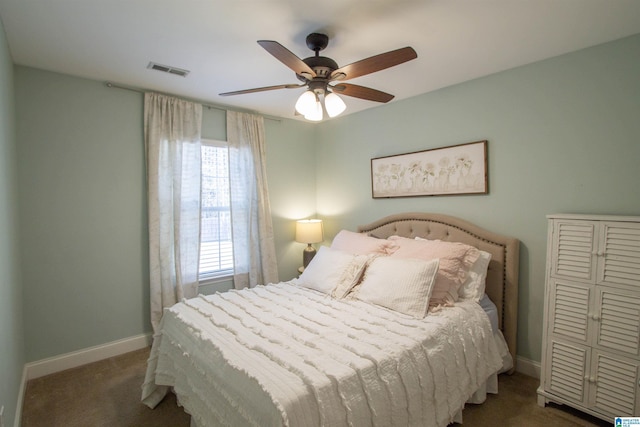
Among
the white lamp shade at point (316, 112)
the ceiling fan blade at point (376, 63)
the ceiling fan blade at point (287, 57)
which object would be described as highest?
the ceiling fan blade at point (376, 63)

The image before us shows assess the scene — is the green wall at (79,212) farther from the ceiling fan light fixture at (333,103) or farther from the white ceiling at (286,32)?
the ceiling fan light fixture at (333,103)

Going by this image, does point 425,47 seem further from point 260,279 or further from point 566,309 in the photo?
point 260,279

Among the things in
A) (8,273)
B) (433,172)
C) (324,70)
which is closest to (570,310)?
(433,172)

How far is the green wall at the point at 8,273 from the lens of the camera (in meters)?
1.65

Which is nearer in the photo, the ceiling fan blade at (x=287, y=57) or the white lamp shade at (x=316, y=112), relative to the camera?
the ceiling fan blade at (x=287, y=57)

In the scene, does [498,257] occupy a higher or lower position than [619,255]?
lower

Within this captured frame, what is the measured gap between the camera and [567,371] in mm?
2062

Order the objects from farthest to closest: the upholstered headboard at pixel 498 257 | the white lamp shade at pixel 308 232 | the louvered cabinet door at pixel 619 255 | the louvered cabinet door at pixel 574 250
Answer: the white lamp shade at pixel 308 232 → the upholstered headboard at pixel 498 257 → the louvered cabinet door at pixel 574 250 → the louvered cabinet door at pixel 619 255

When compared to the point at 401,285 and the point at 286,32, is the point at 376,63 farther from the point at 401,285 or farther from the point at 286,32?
the point at 401,285

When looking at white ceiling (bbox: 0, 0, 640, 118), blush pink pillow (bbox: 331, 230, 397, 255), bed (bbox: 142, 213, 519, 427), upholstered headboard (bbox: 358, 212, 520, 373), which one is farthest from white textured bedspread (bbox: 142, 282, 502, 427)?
white ceiling (bbox: 0, 0, 640, 118)

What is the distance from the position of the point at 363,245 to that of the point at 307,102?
1.49m

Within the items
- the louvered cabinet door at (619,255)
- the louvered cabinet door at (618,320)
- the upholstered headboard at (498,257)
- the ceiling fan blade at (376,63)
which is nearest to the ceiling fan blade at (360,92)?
the ceiling fan blade at (376,63)

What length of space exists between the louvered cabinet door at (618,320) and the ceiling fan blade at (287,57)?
7.48 feet

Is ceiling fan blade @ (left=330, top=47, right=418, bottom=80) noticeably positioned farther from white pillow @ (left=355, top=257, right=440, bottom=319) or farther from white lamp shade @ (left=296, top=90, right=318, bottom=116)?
white pillow @ (left=355, top=257, right=440, bottom=319)
